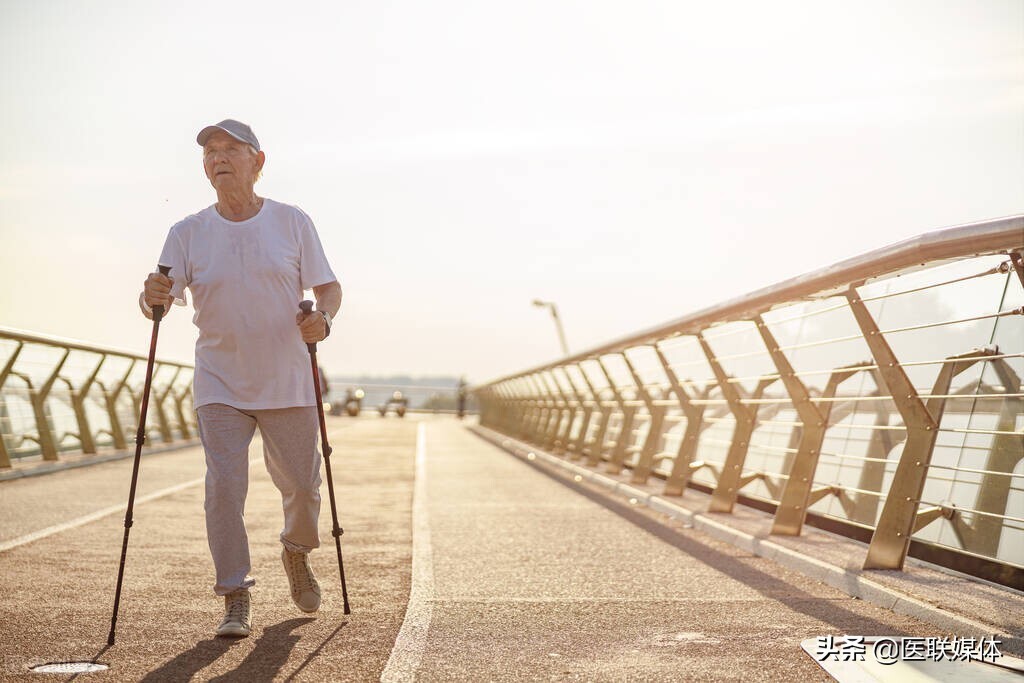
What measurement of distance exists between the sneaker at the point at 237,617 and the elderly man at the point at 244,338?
0.12 metres

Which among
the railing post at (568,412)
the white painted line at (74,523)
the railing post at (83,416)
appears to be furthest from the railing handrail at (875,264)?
the railing post at (568,412)

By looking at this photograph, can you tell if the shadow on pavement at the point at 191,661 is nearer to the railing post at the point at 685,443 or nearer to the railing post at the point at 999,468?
the railing post at the point at 999,468

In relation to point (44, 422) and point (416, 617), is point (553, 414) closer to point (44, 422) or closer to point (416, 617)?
point (44, 422)

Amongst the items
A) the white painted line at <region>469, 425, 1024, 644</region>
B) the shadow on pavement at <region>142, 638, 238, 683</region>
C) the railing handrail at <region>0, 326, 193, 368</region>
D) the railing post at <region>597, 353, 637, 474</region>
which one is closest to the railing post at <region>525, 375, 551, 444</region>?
the railing handrail at <region>0, 326, 193, 368</region>

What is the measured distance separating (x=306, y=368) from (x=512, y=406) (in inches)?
1075

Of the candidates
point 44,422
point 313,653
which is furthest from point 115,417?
point 313,653

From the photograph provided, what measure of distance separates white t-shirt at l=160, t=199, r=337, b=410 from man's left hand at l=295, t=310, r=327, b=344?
138mm

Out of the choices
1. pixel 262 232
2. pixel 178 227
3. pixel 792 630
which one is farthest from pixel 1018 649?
pixel 178 227

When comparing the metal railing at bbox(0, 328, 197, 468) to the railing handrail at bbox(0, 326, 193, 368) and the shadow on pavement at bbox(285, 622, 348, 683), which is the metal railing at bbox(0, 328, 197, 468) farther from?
the shadow on pavement at bbox(285, 622, 348, 683)

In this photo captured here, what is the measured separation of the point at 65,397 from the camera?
14.9 m

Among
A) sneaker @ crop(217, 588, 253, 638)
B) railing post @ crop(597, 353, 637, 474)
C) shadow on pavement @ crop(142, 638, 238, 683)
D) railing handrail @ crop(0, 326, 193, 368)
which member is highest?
railing post @ crop(597, 353, 637, 474)

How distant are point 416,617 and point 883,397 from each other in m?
2.93

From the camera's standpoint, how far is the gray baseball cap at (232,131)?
16.5 feet

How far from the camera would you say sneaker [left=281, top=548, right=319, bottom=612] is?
5.14m
